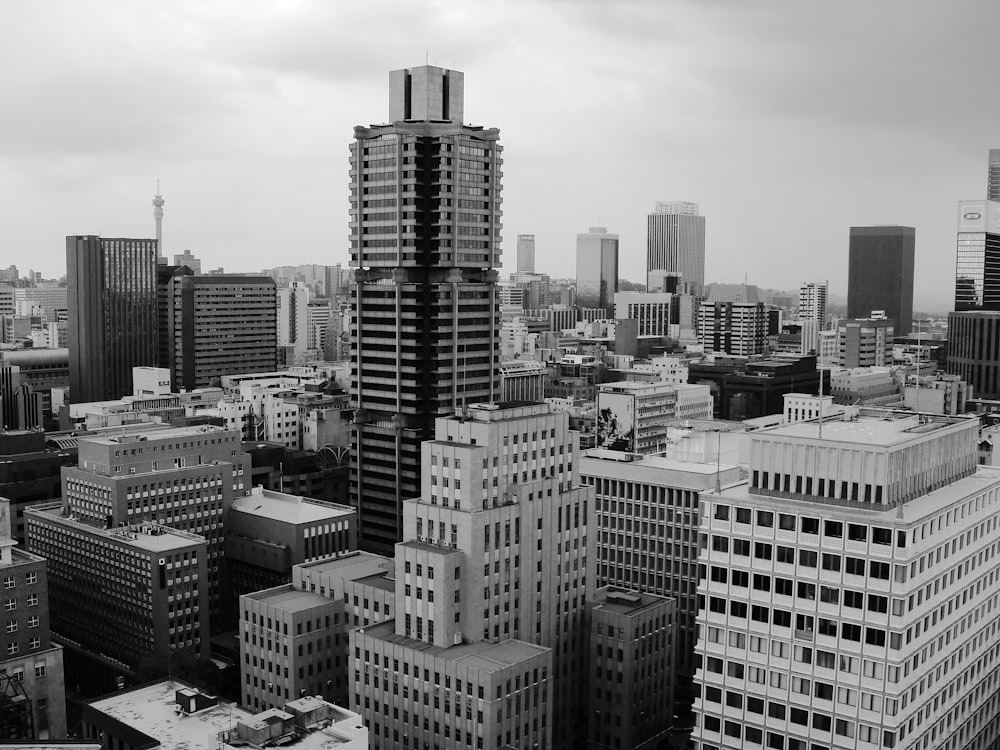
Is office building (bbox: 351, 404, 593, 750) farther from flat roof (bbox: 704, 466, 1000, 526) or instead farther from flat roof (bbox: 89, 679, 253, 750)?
flat roof (bbox: 704, 466, 1000, 526)

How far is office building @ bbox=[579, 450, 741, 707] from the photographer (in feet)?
323

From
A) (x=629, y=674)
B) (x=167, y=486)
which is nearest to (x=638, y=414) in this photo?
(x=167, y=486)

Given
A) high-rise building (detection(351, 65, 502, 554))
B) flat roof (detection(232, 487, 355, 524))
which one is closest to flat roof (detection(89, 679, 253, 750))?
flat roof (detection(232, 487, 355, 524))

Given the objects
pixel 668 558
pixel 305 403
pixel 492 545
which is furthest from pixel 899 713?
pixel 305 403

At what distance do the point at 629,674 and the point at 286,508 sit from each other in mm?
54980

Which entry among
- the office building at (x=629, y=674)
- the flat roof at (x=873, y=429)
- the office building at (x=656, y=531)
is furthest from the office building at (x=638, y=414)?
the flat roof at (x=873, y=429)

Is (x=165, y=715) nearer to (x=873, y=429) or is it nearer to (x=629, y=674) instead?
(x=629, y=674)

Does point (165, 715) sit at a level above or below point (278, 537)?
below

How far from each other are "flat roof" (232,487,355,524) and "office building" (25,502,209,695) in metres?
11.1

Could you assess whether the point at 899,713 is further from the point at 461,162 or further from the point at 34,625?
the point at 461,162

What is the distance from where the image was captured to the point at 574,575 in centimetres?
8462

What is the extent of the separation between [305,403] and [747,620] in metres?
141

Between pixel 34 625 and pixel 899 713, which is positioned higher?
pixel 899 713

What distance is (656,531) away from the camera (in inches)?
3952
